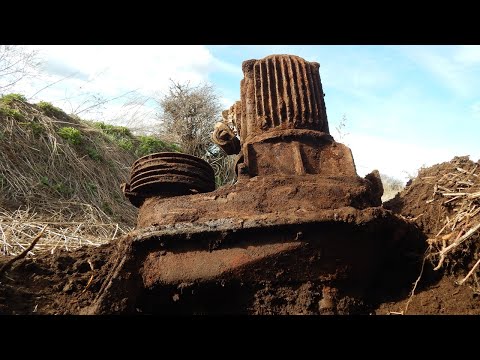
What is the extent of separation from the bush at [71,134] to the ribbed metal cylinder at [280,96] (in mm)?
5986

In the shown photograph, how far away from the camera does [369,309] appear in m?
2.69

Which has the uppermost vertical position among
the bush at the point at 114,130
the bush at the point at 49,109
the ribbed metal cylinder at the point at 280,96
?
the bush at the point at 114,130

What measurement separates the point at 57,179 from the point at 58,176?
97mm

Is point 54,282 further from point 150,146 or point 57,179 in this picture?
point 150,146

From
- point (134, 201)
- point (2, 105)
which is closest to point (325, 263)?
point (134, 201)

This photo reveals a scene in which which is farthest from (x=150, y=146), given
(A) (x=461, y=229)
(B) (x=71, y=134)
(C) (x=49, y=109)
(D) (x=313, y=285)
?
(A) (x=461, y=229)

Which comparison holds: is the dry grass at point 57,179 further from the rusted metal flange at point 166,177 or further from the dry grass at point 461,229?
Answer: the dry grass at point 461,229

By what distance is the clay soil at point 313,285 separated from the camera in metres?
2.54

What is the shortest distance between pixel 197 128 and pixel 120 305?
10.0 m

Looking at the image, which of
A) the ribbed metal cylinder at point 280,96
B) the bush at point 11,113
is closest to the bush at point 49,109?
the bush at point 11,113

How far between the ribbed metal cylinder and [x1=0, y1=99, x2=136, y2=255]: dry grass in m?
2.86

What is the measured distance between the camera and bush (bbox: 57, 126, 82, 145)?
858 centimetres

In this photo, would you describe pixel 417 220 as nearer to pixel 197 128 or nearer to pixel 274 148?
pixel 274 148

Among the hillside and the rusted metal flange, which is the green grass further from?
the rusted metal flange
